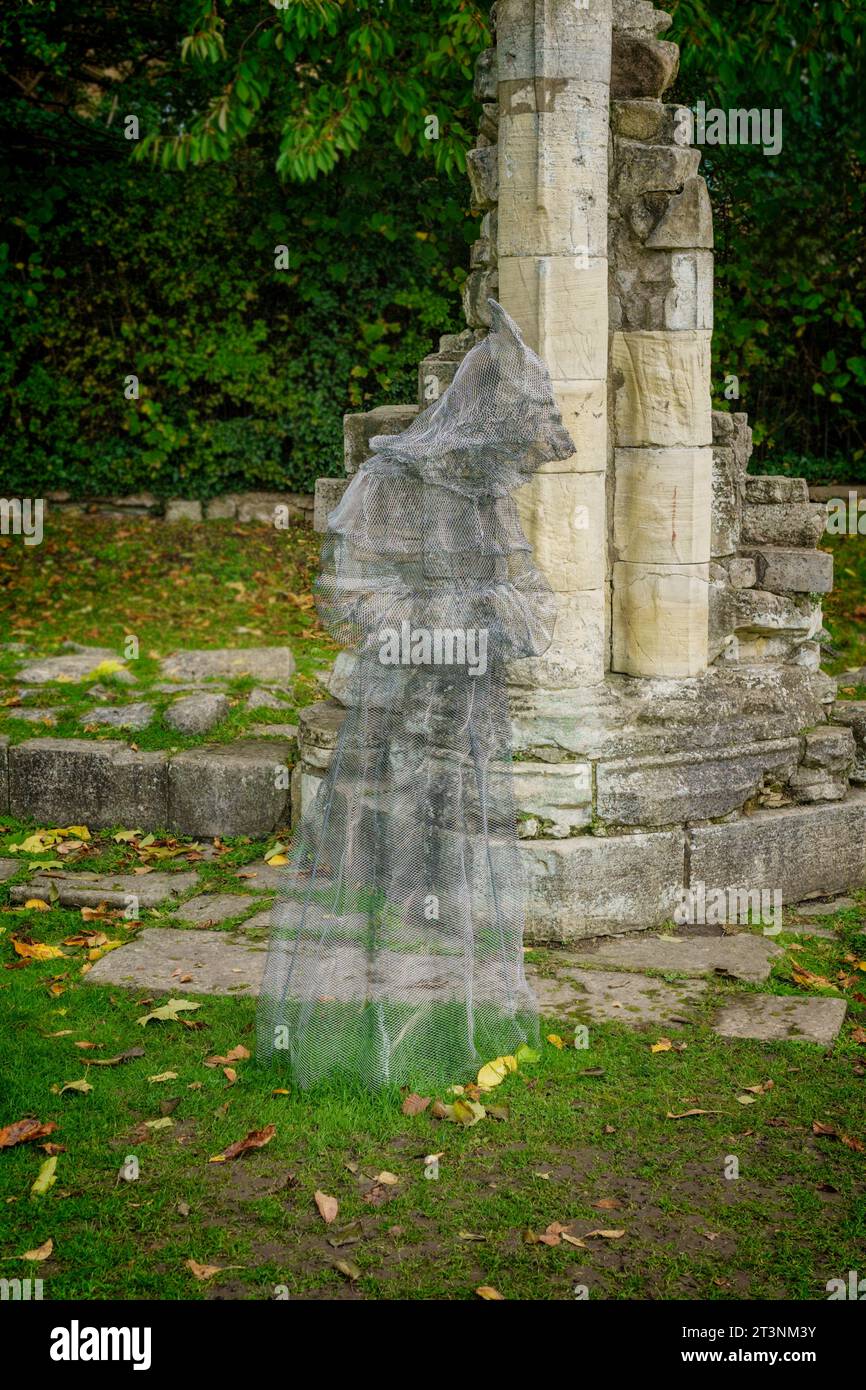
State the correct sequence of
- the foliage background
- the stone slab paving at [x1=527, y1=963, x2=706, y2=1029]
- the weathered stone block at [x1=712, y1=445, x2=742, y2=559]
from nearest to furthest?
the stone slab paving at [x1=527, y1=963, x2=706, y2=1029] < the weathered stone block at [x1=712, y1=445, x2=742, y2=559] < the foliage background

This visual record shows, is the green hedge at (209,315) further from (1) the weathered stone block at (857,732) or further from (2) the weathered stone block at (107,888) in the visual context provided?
(1) the weathered stone block at (857,732)

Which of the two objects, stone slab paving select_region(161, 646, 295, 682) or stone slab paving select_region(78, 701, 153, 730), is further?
stone slab paving select_region(161, 646, 295, 682)

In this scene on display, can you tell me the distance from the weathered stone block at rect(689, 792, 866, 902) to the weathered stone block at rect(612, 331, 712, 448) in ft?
5.45

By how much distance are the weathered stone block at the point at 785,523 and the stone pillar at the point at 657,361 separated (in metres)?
0.71

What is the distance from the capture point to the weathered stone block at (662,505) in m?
6.12

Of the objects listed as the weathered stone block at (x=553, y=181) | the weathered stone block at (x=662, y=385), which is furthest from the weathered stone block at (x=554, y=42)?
the weathered stone block at (x=662, y=385)

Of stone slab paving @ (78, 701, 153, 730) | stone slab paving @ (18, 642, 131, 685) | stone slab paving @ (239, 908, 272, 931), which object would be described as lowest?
stone slab paving @ (239, 908, 272, 931)

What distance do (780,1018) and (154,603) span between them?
687 cm

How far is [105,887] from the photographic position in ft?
21.7

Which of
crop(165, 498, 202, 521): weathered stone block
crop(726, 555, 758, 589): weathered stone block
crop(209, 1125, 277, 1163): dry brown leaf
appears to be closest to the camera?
crop(209, 1125, 277, 1163): dry brown leaf

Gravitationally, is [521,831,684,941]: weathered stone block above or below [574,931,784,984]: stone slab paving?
above

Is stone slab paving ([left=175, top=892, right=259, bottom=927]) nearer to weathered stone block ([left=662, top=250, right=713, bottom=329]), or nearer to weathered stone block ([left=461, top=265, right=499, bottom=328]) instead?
weathered stone block ([left=461, top=265, right=499, bottom=328])

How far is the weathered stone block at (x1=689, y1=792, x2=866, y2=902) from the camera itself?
6160 millimetres

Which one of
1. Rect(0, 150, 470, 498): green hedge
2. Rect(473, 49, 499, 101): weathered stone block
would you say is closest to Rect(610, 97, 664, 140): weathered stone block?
Rect(473, 49, 499, 101): weathered stone block
